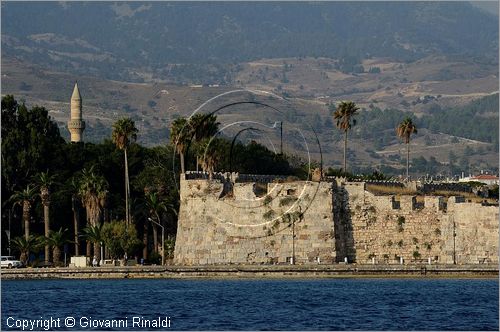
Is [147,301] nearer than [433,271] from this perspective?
Yes

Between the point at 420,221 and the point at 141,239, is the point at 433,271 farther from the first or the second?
the point at 141,239

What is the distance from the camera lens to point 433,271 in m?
98.7

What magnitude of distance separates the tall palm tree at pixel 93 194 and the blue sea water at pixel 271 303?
1298 cm

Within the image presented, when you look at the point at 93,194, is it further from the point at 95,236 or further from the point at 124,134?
the point at 124,134

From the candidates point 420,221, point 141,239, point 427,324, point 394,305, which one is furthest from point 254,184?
point 427,324

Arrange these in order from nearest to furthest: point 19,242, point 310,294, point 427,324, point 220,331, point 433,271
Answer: point 220,331, point 427,324, point 310,294, point 433,271, point 19,242

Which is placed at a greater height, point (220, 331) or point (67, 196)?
point (67, 196)

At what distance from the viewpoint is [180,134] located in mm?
118750

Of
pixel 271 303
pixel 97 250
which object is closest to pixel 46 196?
pixel 97 250

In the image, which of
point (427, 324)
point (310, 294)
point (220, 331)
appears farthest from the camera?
point (310, 294)

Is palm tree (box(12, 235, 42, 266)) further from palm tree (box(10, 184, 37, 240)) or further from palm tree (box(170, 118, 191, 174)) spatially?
palm tree (box(170, 118, 191, 174))

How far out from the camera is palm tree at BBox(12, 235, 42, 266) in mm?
113719

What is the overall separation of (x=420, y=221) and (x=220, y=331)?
133ft

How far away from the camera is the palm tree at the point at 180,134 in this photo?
393 feet
